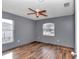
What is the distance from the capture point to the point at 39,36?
759cm

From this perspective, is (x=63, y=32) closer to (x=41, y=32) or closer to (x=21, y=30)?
(x=41, y=32)

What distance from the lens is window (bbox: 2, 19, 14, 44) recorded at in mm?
4452

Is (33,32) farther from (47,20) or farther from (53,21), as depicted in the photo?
(53,21)

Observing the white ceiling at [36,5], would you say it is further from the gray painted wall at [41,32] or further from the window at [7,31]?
the gray painted wall at [41,32]

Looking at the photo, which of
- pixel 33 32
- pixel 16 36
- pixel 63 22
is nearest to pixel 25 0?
pixel 16 36

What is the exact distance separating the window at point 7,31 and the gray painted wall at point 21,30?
A: 0.26 meters

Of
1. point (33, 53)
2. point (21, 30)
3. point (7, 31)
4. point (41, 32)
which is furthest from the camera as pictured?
point (41, 32)

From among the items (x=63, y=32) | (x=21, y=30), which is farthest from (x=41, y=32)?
(x=63, y=32)

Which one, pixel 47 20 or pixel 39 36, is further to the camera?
pixel 39 36

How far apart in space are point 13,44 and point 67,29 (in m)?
4.09

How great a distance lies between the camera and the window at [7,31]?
445cm

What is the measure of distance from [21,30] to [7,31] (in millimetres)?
1378

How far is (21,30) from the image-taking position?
5926mm

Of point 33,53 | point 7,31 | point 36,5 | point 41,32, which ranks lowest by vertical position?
point 33,53
